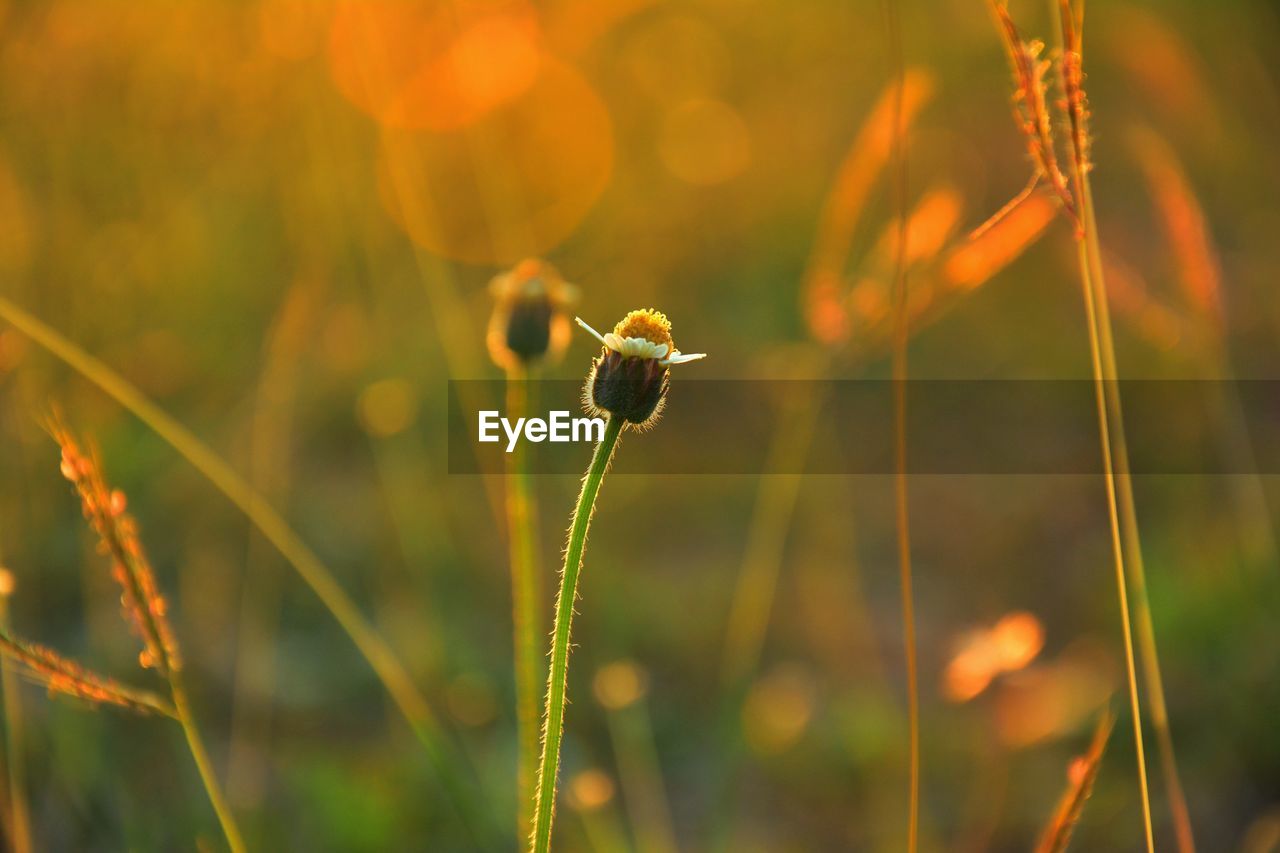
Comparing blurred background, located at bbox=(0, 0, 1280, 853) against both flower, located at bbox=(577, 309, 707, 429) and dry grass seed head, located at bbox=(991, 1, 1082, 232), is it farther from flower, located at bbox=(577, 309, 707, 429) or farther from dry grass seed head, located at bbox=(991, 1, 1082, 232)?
flower, located at bbox=(577, 309, 707, 429)

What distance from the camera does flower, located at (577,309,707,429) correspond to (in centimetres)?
90

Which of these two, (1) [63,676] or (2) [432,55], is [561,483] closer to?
(2) [432,55]

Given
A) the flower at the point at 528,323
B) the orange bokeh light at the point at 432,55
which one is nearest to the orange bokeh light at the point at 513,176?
the orange bokeh light at the point at 432,55

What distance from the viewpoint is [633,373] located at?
90cm

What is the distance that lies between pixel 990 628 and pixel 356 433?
57.7 inches

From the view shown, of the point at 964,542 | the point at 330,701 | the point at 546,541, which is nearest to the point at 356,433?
the point at 546,541

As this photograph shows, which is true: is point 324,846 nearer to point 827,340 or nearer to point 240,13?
point 827,340

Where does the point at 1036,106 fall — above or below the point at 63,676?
above

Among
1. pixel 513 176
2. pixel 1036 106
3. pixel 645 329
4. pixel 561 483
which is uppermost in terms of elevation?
pixel 513 176

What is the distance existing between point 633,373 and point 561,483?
1.70m

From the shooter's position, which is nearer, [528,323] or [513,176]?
[528,323]

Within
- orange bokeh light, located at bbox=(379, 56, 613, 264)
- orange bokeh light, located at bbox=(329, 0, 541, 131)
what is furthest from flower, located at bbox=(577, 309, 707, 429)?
orange bokeh light, located at bbox=(379, 56, 613, 264)

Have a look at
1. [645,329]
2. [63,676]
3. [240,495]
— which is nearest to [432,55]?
[240,495]

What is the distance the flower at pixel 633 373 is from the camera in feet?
2.94
